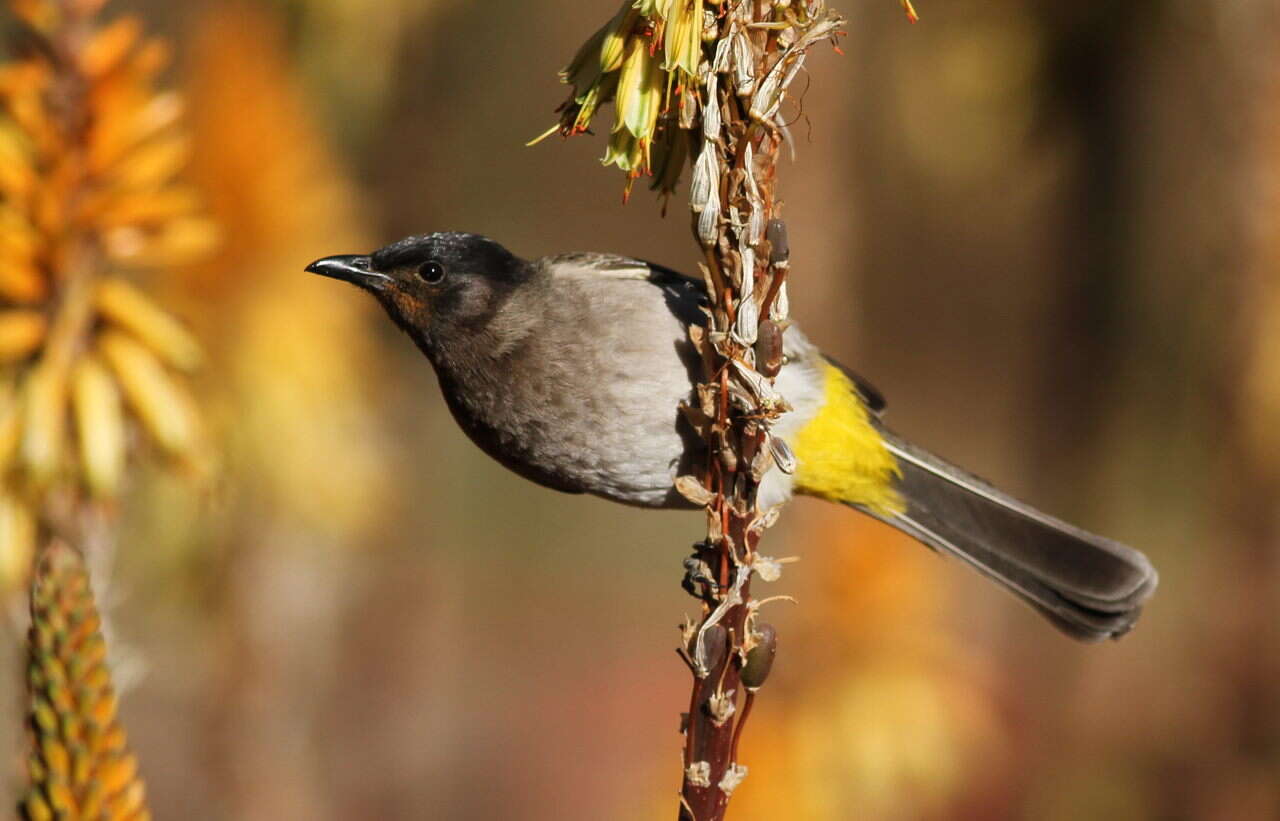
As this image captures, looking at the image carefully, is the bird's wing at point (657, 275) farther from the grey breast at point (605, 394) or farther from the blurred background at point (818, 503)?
the blurred background at point (818, 503)

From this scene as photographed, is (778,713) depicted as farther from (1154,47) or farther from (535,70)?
(535,70)

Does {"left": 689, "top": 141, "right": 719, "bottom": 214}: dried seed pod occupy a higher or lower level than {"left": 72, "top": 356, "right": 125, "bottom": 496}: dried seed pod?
higher

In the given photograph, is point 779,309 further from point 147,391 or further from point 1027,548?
point 1027,548

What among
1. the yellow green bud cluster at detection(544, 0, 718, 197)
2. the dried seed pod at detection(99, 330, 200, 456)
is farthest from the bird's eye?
the yellow green bud cluster at detection(544, 0, 718, 197)

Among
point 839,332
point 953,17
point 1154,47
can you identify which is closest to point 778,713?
point 839,332

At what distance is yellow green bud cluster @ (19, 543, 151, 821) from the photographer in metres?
Result: 1.69

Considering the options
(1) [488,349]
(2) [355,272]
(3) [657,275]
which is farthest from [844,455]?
(2) [355,272]

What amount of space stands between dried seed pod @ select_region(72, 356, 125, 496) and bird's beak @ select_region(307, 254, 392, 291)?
0.67 meters

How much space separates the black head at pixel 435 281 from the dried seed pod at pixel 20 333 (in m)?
Result: 0.81

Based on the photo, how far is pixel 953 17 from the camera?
243 inches

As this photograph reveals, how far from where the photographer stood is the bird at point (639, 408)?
293 cm

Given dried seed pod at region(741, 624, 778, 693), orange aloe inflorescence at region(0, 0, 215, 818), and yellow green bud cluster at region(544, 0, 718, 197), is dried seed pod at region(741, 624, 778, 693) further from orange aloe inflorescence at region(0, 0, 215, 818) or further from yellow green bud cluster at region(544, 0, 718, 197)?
orange aloe inflorescence at region(0, 0, 215, 818)

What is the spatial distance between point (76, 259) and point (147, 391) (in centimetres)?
28

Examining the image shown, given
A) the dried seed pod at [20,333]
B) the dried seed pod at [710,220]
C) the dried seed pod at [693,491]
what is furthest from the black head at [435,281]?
the dried seed pod at [710,220]
